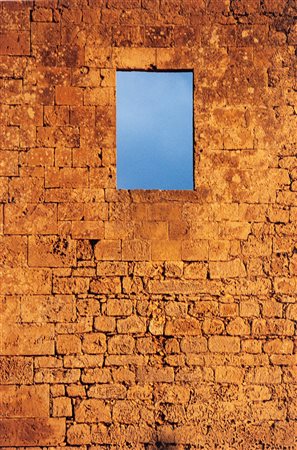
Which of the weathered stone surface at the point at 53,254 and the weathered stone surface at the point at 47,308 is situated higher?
the weathered stone surface at the point at 53,254

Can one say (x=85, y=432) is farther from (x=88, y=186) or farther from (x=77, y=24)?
(x=77, y=24)

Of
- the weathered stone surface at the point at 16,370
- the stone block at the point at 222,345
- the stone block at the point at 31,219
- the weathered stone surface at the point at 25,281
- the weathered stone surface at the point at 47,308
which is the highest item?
the stone block at the point at 31,219

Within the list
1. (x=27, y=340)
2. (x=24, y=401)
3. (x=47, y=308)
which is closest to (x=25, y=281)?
(x=47, y=308)

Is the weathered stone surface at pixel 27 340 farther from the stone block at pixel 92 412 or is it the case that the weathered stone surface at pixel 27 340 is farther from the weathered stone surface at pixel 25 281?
the stone block at pixel 92 412

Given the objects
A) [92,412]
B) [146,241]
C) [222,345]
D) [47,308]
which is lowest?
[92,412]

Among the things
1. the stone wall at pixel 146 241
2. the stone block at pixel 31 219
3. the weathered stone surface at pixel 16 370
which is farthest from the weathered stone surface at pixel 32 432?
the stone block at pixel 31 219

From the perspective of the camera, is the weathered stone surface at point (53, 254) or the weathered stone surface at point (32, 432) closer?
the weathered stone surface at point (32, 432)

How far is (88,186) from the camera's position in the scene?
5.59 metres

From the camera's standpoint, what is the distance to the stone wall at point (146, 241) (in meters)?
5.43

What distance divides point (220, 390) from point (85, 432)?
135cm

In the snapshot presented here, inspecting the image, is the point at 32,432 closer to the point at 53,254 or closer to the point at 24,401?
the point at 24,401

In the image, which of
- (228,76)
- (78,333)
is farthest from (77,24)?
(78,333)

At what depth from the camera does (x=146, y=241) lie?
5.57 m

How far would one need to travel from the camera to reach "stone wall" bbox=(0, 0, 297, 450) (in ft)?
17.8
